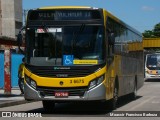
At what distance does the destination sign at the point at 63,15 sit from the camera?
48.6 ft

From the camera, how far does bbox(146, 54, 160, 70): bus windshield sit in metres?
46.6

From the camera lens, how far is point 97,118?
13.9 meters

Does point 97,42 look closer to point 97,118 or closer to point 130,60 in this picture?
point 97,118

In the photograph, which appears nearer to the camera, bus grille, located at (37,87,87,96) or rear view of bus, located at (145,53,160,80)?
bus grille, located at (37,87,87,96)

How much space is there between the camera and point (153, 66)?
46.7 metres

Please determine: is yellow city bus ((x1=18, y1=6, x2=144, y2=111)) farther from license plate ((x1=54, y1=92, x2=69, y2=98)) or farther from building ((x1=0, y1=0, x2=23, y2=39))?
building ((x1=0, y1=0, x2=23, y2=39))

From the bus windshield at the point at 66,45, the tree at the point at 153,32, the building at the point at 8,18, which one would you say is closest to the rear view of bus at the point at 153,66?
the building at the point at 8,18

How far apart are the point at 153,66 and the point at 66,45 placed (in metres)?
32.9

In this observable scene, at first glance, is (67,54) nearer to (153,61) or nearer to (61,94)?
(61,94)

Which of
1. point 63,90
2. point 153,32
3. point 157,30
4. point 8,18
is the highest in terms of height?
point 63,90

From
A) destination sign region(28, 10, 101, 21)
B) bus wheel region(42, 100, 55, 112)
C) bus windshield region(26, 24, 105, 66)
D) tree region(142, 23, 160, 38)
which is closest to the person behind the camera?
bus windshield region(26, 24, 105, 66)

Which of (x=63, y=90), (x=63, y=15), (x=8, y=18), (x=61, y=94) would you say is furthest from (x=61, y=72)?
(x=8, y=18)

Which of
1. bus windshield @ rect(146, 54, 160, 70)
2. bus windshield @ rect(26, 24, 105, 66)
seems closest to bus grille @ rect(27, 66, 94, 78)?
bus windshield @ rect(26, 24, 105, 66)

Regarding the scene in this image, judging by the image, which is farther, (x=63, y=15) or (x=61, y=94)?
(x=63, y=15)
